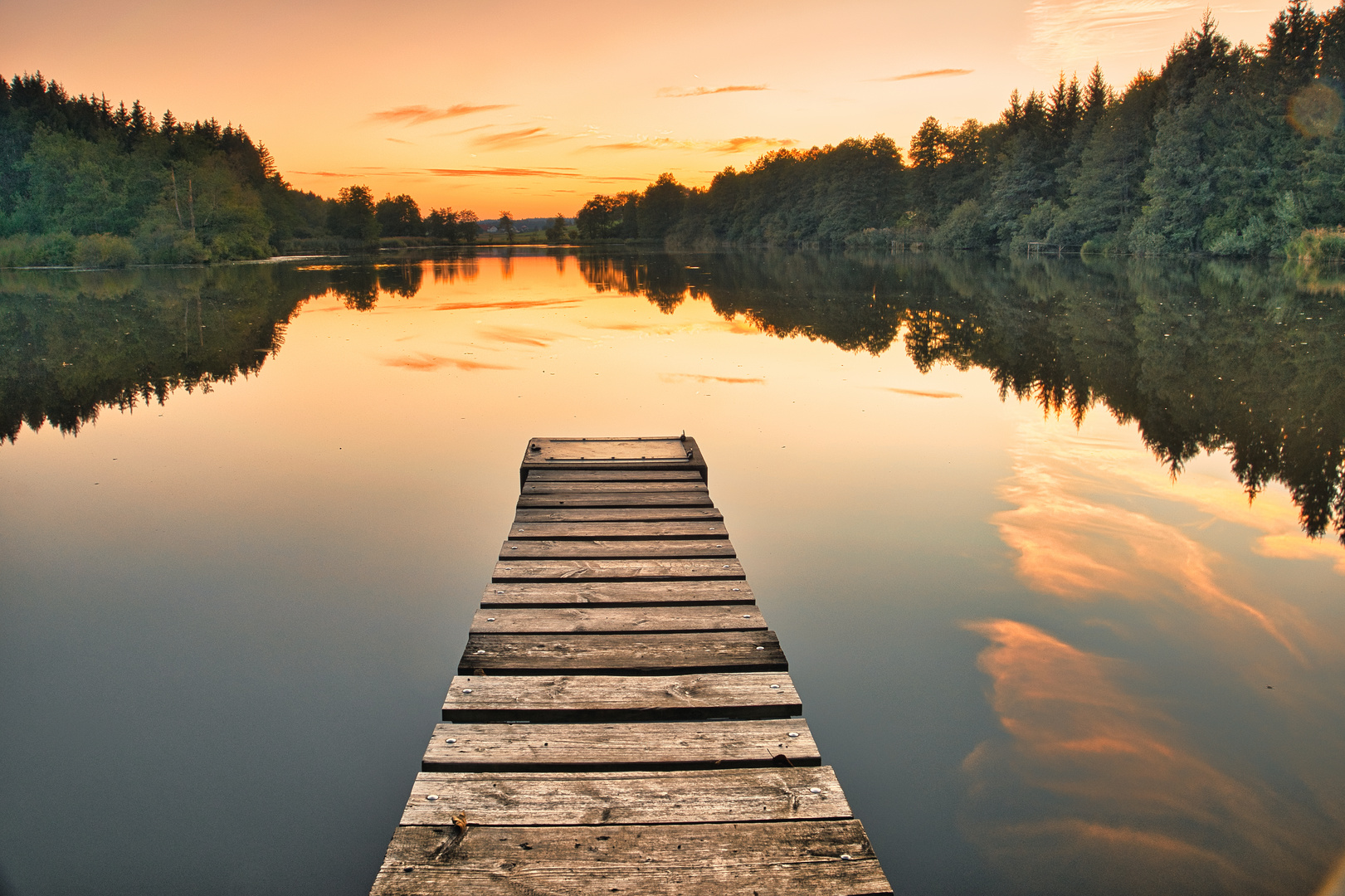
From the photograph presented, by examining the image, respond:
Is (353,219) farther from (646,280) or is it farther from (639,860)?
(639,860)

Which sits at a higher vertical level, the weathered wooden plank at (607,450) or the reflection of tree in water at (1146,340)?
the reflection of tree in water at (1146,340)

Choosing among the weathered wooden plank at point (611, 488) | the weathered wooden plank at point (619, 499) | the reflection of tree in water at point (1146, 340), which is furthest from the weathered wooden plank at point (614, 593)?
the reflection of tree in water at point (1146, 340)

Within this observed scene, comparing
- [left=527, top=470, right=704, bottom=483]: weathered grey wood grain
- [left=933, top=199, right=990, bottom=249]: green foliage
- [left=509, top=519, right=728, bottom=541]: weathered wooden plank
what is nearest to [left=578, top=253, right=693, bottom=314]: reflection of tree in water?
[left=527, top=470, right=704, bottom=483]: weathered grey wood grain

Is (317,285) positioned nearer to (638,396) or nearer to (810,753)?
(638,396)

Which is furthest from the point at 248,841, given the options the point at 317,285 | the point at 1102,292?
the point at 317,285

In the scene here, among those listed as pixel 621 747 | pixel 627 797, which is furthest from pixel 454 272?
pixel 627 797

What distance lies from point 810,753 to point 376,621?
3.37 meters

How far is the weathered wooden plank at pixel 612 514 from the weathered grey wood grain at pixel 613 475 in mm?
792

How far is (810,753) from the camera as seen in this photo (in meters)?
3.14

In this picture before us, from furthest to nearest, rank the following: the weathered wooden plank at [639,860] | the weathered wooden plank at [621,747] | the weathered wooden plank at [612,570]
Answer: the weathered wooden plank at [612,570]
the weathered wooden plank at [621,747]
the weathered wooden plank at [639,860]

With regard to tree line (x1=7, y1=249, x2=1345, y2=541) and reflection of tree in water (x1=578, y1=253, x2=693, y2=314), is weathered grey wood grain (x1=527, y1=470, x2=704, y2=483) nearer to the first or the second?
tree line (x1=7, y1=249, x2=1345, y2=541)

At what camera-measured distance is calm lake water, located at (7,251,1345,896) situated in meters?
3.46

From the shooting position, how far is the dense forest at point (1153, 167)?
138ft

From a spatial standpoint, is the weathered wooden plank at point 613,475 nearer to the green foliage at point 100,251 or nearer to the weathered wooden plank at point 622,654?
the weathered wooden plank at point 622,654
